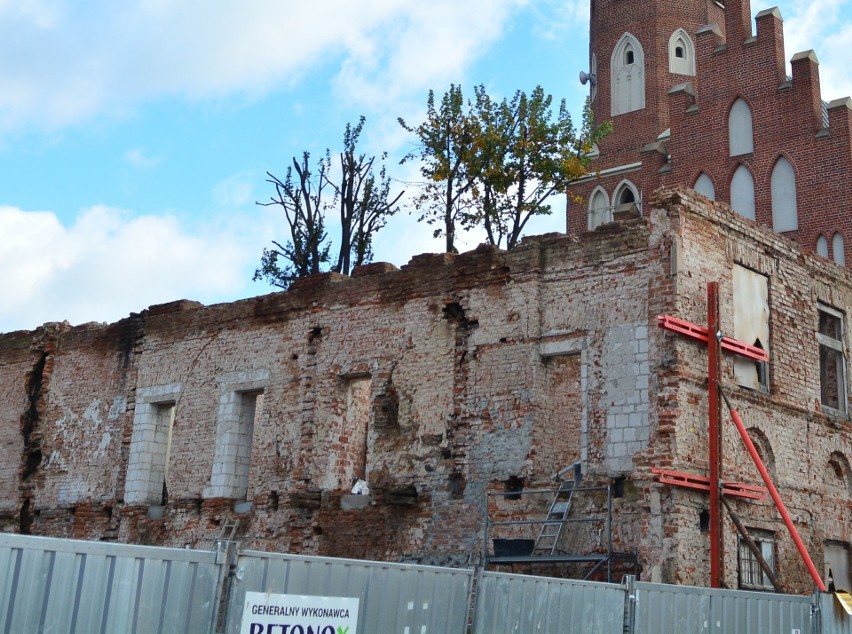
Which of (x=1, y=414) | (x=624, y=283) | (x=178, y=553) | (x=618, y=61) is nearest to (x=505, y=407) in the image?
(x=624, y=283)

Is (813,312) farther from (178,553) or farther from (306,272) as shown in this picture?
(306,272)

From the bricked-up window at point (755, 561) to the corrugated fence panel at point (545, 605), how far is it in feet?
18.2

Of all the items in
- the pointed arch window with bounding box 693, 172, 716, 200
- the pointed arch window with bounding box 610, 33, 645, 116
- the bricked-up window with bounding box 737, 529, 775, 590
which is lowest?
the bricked-up window with bounding box 737, 529, 775, 590

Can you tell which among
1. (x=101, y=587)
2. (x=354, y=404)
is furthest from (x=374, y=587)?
(x=354, y=404)

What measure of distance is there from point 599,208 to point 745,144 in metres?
4.93

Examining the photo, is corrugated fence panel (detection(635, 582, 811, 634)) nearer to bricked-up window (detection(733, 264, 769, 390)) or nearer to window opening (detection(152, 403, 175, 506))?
bricked-up window (detection(733, 264, 769, 390))

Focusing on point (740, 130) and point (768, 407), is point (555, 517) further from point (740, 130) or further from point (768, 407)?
point (740, 130)

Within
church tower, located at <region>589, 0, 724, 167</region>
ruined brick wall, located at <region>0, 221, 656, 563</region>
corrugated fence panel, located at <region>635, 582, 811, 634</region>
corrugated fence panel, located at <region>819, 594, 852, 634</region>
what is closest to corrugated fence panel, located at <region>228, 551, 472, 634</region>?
corrugated fence panel, located at <region>635, 582, 811, 634</region>

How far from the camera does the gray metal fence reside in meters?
6.73

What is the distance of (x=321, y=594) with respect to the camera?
26.1 feet

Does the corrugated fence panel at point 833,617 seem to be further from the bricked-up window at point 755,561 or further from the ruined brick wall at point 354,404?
the ruined brick wall at point 354,404

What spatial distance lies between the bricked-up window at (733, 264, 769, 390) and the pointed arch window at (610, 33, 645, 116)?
17.4m

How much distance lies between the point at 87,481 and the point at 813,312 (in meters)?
13.3

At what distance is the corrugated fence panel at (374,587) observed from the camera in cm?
765
